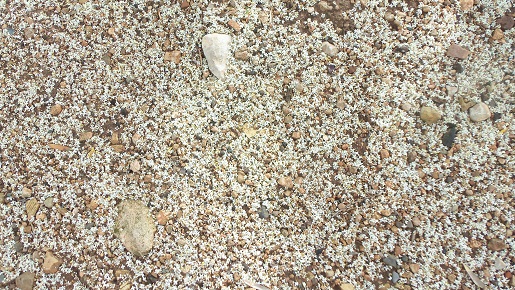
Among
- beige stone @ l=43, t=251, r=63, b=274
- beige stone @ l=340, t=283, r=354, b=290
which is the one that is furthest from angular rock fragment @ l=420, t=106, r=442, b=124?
beige stone @ l=43, t=251, r=63, b=274

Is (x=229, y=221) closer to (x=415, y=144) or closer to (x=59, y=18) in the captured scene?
(x=415, y=144)

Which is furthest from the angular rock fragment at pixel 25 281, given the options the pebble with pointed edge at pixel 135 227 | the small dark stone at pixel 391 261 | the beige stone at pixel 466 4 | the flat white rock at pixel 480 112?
the beige stone at pixel 466 4

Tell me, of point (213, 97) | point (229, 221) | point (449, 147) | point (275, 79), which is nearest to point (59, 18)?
point (213, 97)

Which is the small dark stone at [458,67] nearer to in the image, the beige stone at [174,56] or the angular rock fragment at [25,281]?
the beige stone at [174,56]

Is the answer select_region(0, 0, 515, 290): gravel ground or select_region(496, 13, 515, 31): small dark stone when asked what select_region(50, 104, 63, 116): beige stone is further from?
select_region(496, 13, 515, 31): small dark stone

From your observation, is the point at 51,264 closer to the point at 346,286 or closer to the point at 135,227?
the point at 135,227
